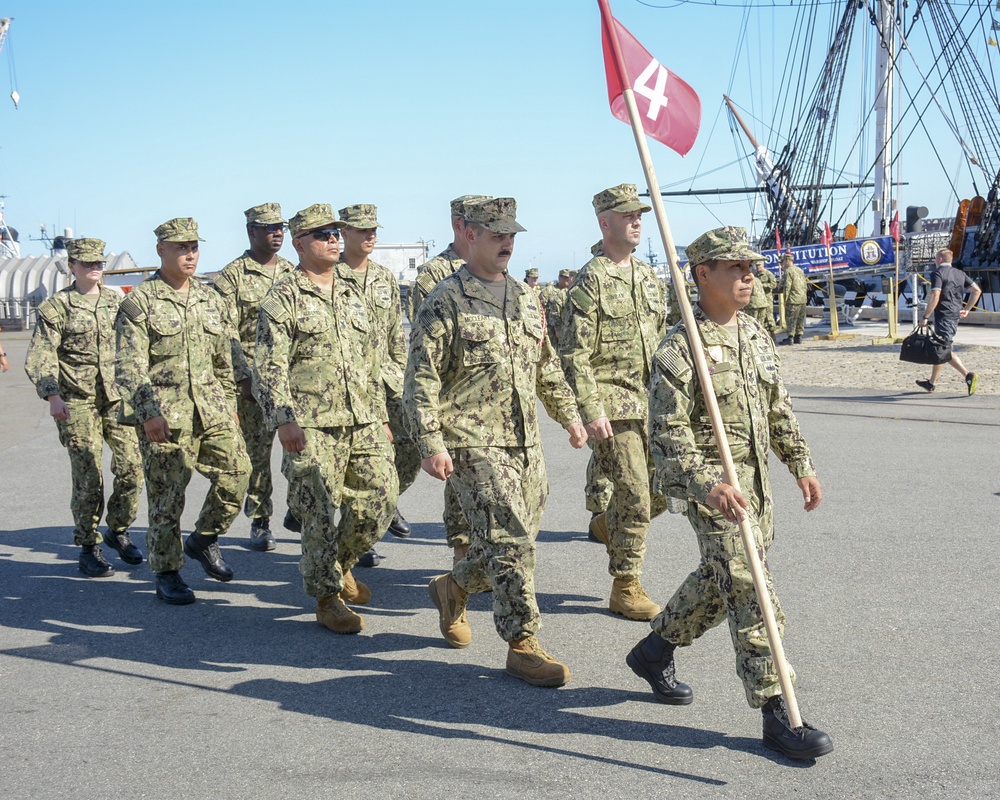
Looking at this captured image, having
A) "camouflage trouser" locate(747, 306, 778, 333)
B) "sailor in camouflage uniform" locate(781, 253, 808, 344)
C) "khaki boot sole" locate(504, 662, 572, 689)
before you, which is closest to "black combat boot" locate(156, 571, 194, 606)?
"khaki boot sole" locate(504, 662, 572, 689)

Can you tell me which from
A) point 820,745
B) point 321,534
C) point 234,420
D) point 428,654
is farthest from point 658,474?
point 234,420

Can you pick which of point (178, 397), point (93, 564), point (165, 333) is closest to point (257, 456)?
point (93, 564)

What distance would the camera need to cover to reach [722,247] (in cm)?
416

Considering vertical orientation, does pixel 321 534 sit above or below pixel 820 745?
above

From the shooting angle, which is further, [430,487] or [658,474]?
[430,487]

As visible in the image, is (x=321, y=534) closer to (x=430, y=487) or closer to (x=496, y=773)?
(x=496, y=773)

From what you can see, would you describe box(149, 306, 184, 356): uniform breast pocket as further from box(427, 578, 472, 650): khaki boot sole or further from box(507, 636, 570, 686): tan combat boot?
box(507, 636, 570, 686): tan combat boot

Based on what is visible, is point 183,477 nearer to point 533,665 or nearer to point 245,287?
point 245,287

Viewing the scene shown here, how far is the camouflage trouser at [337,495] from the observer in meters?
5.51

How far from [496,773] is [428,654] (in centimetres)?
144

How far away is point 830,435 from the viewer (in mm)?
11586

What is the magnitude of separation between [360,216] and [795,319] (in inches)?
766

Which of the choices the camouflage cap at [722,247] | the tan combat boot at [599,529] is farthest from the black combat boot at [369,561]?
the camouflage cap at [722,247]

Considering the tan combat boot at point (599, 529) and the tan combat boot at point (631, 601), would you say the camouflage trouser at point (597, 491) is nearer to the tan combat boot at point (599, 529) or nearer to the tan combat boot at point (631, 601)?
the tan combat boot at point (599, 529)
